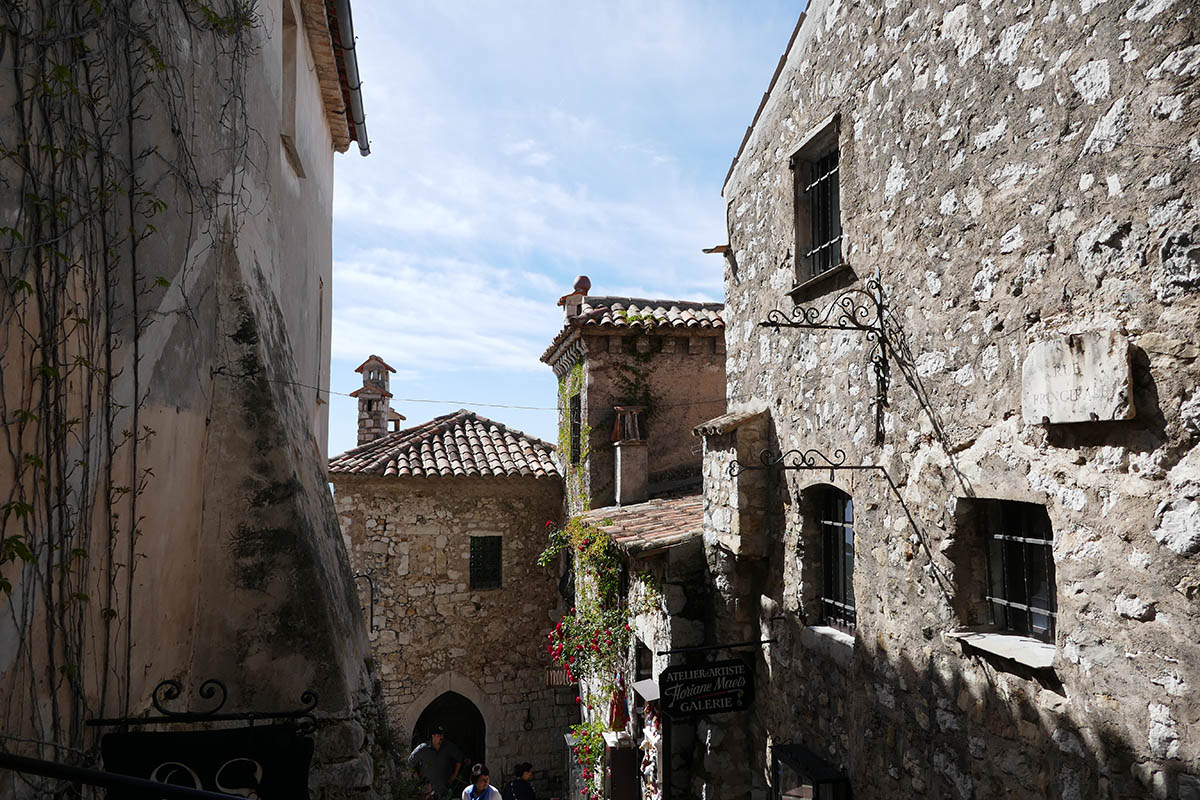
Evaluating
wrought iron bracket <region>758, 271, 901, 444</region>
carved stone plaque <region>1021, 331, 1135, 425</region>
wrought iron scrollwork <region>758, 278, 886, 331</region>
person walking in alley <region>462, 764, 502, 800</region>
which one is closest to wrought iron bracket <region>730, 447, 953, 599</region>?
wrought iron bracket <region>758, 271, 901, 444</region>

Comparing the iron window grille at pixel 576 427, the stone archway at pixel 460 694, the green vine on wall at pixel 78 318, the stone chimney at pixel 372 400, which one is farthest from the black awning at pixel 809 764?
the stone chimney at pixel 372 400

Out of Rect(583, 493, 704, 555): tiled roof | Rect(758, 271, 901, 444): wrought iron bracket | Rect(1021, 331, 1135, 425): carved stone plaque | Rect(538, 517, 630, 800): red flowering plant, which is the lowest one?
Rect(538, 517, 630, 800): red flowering plant

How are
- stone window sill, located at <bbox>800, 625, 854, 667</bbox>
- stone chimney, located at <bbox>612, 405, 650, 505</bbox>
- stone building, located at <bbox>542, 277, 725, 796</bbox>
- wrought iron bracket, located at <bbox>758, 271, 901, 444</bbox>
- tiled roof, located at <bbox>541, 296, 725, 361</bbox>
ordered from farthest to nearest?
tiled roof, located at <bbox>541, 296, 725, 361</bbox>
stone chimney, located at <bbox>612, 405, 650, 505</bbox>
stone building, located at <bbox>542, 277, 725, 796</bbox>
stone window sill, located at <bbox>800, 625, 854, 667</bbox>
wrought iron bracket, located at <bbox>758, 271, 901, 444</bbox>

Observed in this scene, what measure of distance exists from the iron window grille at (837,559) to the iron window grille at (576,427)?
7.26 m

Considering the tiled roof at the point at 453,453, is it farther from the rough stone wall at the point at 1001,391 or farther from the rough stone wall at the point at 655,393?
the rough stone wall at the point at 1001,391

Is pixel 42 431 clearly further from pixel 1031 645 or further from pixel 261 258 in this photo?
pixel 1031 645

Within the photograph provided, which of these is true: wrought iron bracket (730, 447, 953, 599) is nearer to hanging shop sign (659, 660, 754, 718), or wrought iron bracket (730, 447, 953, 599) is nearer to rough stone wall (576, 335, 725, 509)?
hanging shop sign (659, 660, 754, 718)

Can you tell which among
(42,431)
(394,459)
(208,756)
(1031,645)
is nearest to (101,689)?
(208,756)

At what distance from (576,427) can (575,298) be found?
264 cm

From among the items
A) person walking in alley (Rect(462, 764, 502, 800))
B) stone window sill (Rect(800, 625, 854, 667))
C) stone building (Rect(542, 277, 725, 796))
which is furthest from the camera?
stone building (Rect(542, 277, 725, 796))

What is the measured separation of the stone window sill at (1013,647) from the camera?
148 inches

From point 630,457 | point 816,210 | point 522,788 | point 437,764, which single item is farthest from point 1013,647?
point 437,764

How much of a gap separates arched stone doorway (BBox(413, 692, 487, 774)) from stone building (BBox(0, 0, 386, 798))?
11441mm

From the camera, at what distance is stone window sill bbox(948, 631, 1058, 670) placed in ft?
12.3
